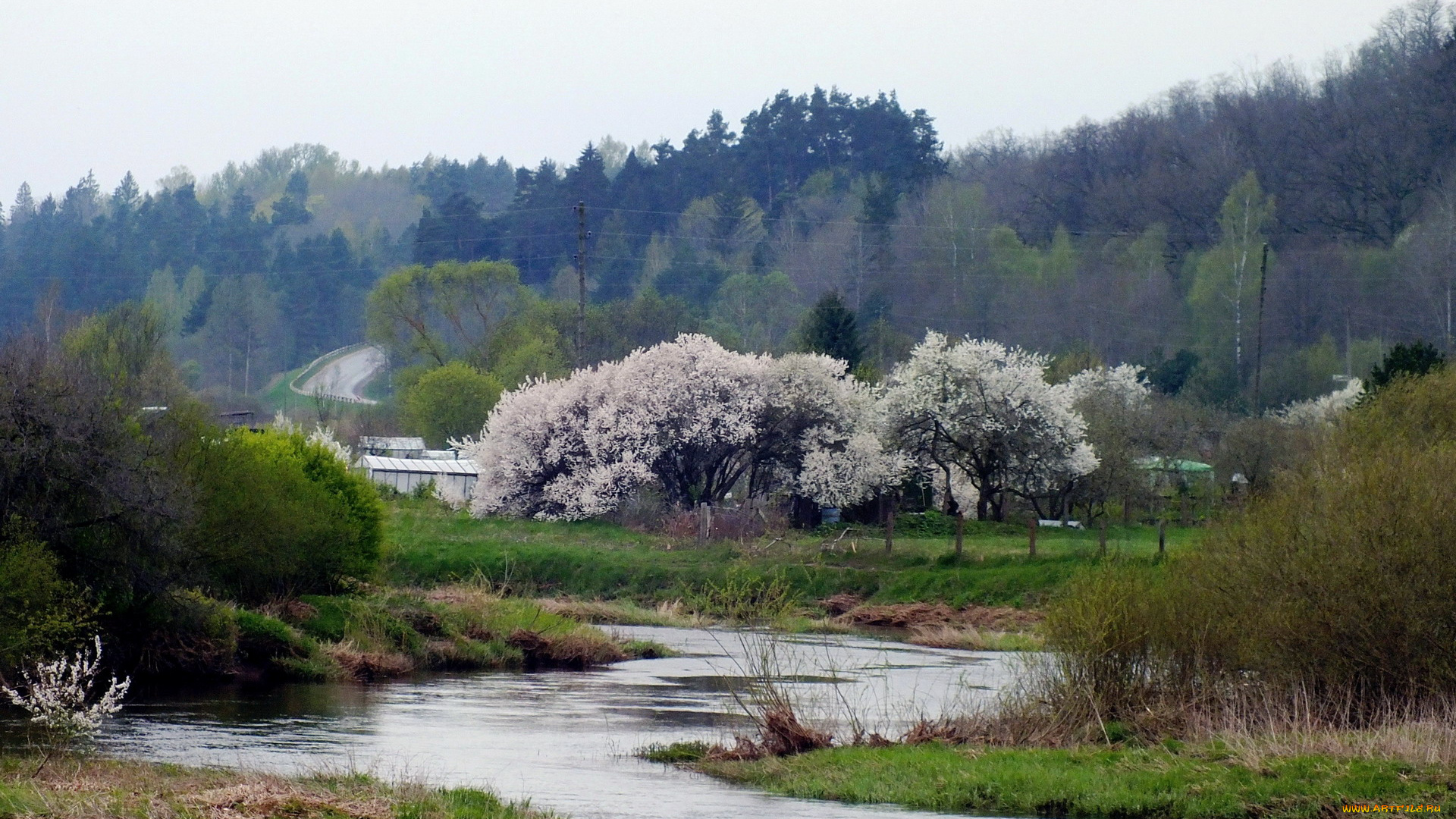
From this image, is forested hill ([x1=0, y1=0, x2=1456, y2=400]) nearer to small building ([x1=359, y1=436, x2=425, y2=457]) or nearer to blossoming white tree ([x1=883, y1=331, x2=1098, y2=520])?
small building ([x1=359, y1=436, x2=425, y2=457])

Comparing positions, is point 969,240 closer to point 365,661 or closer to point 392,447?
point 392,447

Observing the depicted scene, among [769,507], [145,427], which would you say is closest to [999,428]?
[769,507]

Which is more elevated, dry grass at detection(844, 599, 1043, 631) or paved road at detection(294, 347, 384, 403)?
paved road at detection(294, 347, 384, 403)

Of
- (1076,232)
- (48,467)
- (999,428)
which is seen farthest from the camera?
(1076,232)

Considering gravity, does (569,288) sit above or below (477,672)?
above

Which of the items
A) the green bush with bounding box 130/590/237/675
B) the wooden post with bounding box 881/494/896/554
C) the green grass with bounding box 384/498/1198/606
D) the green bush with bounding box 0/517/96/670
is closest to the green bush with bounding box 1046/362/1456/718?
the green bush with bounding box 0/517/96/670

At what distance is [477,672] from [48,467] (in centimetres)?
997

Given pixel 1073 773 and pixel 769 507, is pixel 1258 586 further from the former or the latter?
pixel 769 507

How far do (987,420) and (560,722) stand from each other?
27.3 m

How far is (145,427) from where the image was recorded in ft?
96.9

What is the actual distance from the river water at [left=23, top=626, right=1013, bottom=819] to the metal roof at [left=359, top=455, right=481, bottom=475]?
31673 millimetres

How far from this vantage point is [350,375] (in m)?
135

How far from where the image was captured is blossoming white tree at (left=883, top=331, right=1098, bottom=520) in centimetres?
4916

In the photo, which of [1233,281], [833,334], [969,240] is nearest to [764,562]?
[833,334]
